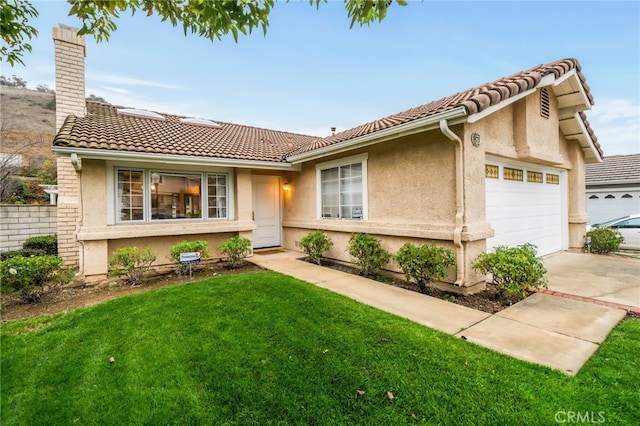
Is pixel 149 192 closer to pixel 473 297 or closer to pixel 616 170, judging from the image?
pixel 473 297

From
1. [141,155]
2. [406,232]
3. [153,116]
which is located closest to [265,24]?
[406,232]

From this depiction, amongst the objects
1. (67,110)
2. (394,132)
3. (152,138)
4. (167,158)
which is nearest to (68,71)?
(67,110)

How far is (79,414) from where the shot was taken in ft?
8.31

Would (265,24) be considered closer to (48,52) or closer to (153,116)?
(48,52)

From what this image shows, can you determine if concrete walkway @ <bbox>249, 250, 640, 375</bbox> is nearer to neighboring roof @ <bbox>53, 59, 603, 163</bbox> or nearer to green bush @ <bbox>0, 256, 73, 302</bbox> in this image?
neighboring roof @ <bbox>53, 59, 603, 163</bbox>

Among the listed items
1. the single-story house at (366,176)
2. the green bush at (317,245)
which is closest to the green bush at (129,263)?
the single-story house at (366,176)

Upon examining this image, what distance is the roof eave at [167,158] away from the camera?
20.9 ft

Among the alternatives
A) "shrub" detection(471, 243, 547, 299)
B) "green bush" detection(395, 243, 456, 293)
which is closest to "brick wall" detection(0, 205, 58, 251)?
"green bush" detection(395, 243, 456, 293)

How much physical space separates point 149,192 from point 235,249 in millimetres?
2908

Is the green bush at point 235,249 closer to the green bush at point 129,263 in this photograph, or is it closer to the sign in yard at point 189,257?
the sign in yard at point 189,257

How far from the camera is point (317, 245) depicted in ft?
28.4

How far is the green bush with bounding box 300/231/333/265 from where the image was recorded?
863 cm

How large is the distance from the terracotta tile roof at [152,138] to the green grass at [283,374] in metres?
4.39

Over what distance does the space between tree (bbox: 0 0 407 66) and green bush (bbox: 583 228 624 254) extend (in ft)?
37.9
